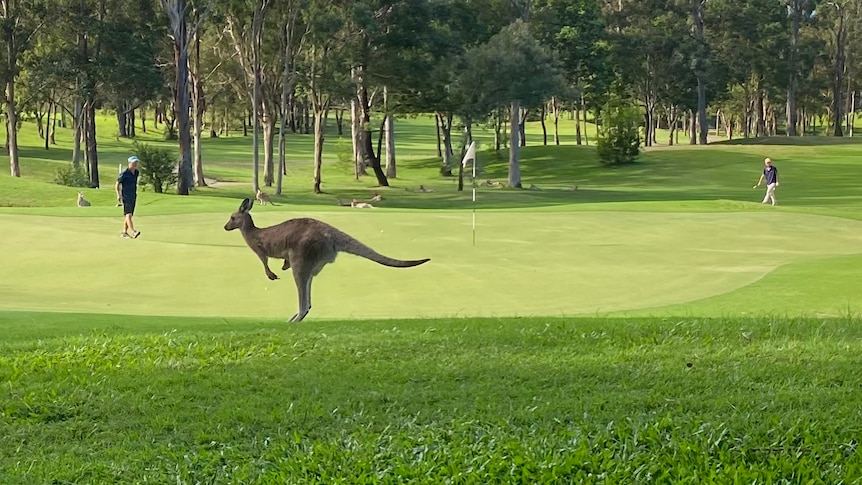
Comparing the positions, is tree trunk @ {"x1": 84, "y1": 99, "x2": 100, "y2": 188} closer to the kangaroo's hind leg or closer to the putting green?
the putting green

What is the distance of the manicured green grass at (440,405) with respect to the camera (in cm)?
530

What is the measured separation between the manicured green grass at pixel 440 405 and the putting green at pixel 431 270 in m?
3.24

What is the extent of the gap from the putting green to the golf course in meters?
0.07

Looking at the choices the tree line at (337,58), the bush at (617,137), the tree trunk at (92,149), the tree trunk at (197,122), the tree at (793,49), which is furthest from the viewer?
the tree at (793,49)

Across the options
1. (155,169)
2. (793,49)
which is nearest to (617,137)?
(793,49)

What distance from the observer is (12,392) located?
6.89 m

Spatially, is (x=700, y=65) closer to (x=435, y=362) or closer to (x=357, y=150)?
(x=357, y=150)

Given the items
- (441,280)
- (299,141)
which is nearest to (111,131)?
(299,141)

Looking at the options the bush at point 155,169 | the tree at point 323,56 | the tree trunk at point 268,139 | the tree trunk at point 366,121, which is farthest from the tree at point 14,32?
the tree trunk at point 366,121

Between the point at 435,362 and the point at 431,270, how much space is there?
7345 millimetres

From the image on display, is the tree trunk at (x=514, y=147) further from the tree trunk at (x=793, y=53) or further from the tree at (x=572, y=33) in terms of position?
the tree trunk at (x=793, y=53)

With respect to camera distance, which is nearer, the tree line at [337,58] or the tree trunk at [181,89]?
the tree trunk at [181,89]

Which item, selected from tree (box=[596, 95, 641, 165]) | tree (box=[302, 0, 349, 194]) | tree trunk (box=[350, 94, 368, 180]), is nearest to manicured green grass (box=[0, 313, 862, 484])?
tree (box=[302, 0, 349, 194])

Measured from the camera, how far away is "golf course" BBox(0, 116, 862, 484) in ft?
17.8
